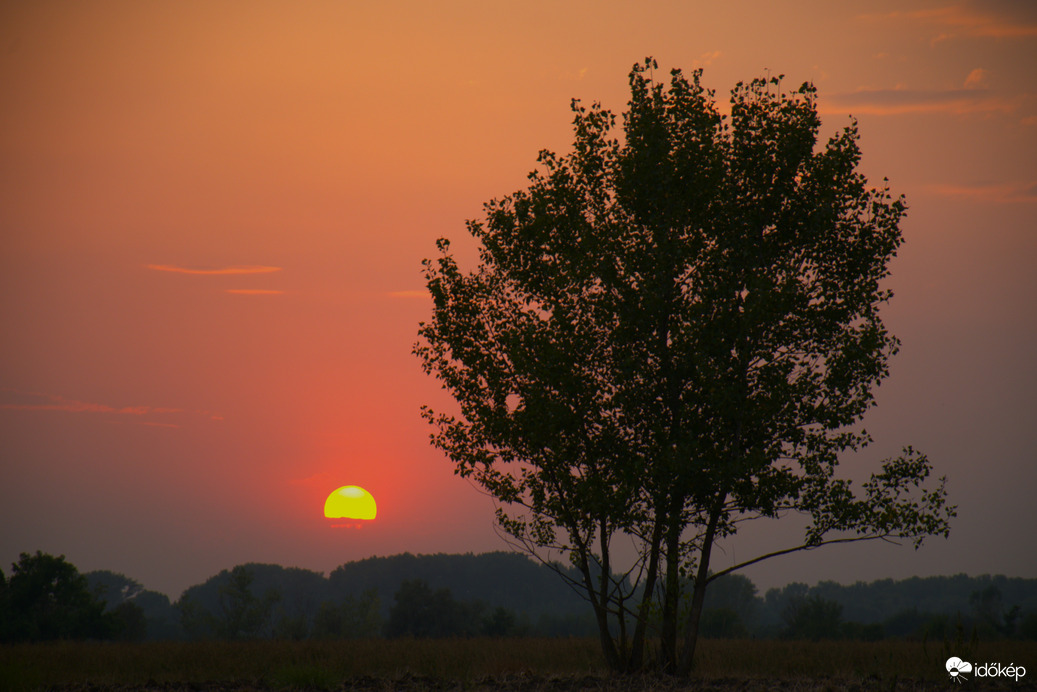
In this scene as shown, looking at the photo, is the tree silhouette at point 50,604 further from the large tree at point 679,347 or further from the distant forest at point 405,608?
the large tree at point 679,347

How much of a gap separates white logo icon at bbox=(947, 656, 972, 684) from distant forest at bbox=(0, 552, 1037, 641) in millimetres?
1303

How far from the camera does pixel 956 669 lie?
19578 millimetres

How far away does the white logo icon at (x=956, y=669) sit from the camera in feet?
63.6

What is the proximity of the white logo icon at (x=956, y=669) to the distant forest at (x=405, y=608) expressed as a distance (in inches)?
51.3

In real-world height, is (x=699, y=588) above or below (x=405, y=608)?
above

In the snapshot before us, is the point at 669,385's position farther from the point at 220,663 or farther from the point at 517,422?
the point at 220,663

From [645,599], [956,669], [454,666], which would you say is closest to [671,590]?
[645,599]

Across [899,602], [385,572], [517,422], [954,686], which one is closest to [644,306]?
[517,422]

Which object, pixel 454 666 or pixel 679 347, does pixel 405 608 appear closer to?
pixel 454 666

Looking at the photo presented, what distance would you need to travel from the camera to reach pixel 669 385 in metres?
22.1

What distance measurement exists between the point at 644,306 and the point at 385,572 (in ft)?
501

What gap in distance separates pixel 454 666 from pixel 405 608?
1894 inches
